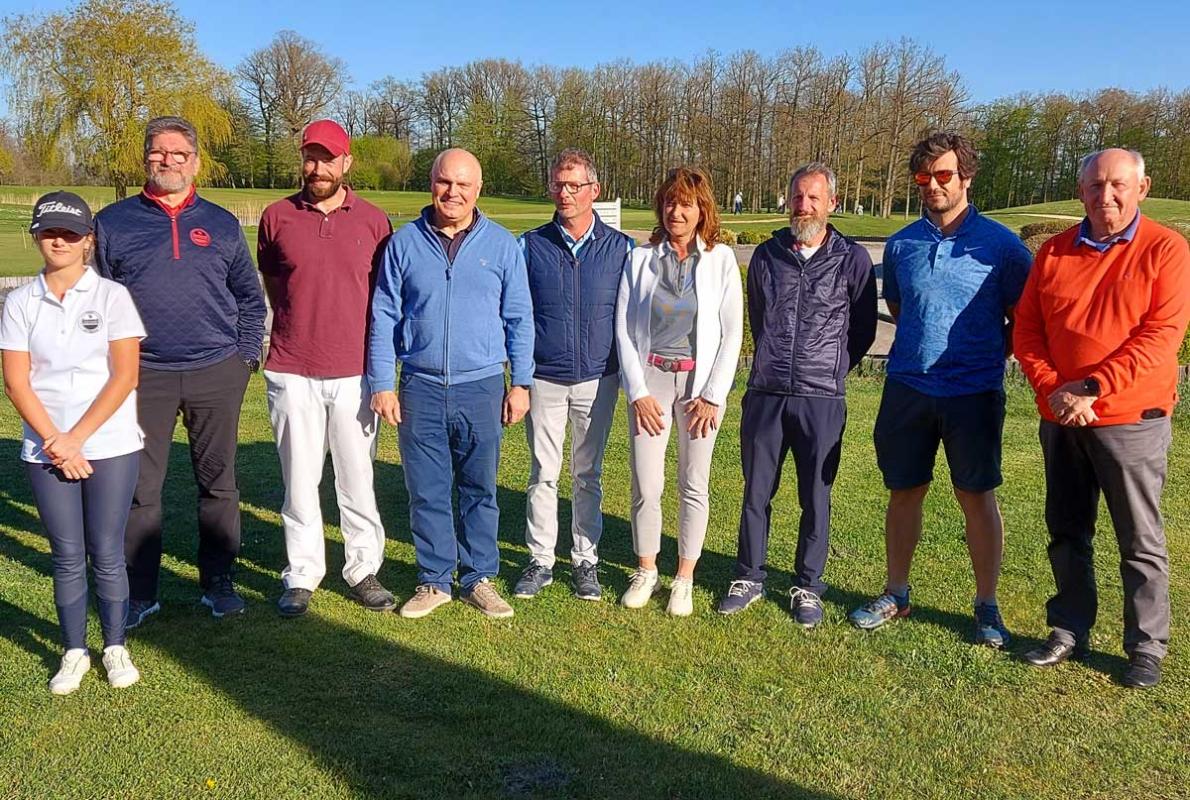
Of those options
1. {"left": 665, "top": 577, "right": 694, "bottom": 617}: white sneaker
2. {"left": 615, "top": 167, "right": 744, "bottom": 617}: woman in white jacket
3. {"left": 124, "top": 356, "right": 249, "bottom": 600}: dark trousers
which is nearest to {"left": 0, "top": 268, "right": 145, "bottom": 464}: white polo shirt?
{"left": 124, "top": 356, "right": 249, "bottom": 600}: dark trousers

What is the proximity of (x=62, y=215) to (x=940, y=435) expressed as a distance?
3.47m

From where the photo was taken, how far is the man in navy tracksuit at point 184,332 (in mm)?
3727

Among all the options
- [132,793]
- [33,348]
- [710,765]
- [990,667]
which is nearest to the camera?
[132,793]

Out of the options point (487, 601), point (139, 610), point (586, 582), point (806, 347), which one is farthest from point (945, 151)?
point (139, 610)

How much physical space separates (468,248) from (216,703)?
6.60 ft

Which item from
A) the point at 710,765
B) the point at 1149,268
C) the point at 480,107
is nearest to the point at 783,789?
the point at 710,765

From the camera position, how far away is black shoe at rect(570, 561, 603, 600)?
4328 millimetres

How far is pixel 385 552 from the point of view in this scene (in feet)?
16.2

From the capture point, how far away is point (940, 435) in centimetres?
389

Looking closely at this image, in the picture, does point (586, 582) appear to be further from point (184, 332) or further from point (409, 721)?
point (184, 332)

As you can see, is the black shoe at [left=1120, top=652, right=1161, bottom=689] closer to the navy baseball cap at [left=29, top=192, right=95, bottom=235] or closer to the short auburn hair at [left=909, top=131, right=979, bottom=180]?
the short auburn hair at [left=909, top=131, right=979, bottom=180]

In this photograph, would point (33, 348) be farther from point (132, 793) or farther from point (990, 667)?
point (990, 667)

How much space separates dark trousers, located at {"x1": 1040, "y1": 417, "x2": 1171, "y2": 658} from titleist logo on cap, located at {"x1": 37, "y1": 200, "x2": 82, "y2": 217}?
3.68 m

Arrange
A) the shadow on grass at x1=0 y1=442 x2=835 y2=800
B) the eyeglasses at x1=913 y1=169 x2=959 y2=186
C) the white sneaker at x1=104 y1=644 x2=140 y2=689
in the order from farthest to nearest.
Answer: the eyeglasses at x1=913 y1=169 x2=959 y2=186
the white sneaker at x1=104 y1=644 x2=140 y2=689
the shadow on grass at x1=0 y1=442 x2=835 y2=800
